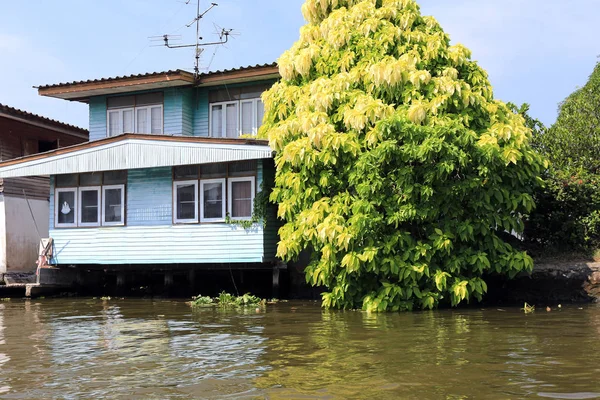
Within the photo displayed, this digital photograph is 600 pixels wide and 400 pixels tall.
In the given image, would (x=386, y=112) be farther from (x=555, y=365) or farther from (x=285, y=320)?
(x=555, y=365)

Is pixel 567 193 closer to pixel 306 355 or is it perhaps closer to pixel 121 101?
pixel 306 355

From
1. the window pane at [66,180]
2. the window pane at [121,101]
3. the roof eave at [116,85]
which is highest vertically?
the roof eave at [116,85]

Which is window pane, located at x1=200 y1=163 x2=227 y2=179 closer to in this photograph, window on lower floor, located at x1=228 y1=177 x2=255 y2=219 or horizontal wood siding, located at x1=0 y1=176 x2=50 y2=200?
window on lower floor, located at x1=228 y1=177 x2=255 y2=219

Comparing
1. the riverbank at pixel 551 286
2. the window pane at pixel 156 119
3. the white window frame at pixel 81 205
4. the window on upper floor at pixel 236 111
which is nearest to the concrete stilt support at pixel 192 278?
the white window frame at pixel 81 205

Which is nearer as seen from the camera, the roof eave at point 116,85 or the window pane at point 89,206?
the window pane at point 89,206

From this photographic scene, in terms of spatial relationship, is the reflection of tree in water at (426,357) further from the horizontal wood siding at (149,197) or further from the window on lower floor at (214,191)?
the horizontal wood siding at (149,197)

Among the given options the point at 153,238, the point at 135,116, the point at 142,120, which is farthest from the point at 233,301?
the point at 135,116

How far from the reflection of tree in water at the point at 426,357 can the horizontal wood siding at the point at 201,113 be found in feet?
37.7

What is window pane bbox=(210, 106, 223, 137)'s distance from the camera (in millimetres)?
23422

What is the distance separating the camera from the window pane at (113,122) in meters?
24.5

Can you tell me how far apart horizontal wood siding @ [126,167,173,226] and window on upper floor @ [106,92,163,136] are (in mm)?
3190

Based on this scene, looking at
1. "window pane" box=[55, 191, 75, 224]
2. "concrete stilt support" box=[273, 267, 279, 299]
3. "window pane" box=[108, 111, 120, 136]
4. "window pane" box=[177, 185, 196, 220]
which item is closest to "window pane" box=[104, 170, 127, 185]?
"window pane" box=[55, 191, 75, 224]

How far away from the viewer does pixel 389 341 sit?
1086 centimetres

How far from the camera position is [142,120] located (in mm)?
24250
